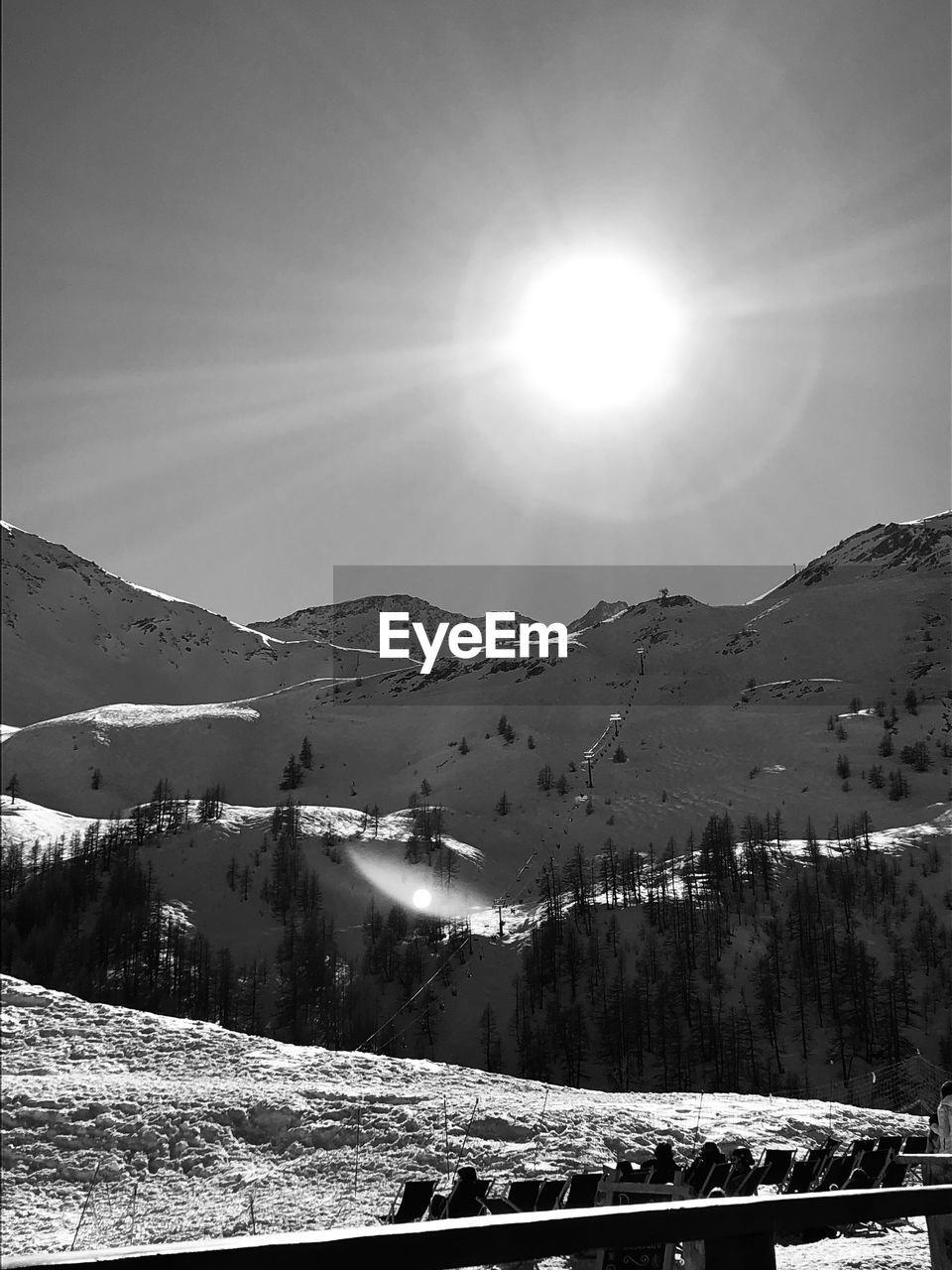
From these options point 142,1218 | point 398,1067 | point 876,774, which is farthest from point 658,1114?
point 876,774

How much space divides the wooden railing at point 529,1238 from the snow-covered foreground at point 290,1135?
10269 millimetres

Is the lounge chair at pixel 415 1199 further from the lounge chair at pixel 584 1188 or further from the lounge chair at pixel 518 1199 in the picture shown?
the lounge chair at pixel 584 1188

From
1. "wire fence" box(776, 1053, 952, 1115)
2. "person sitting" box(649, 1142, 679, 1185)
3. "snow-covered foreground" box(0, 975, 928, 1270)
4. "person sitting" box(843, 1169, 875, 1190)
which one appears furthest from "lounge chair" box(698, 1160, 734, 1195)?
"wire fence" box(776, 1053, 952, 1115)

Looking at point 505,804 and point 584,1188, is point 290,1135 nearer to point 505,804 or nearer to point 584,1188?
point 584,1188

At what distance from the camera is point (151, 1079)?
26672 mm

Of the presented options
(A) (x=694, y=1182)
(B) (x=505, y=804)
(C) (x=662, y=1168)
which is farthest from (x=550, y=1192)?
(B) (x=505, y=804)

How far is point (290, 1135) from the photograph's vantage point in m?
20.5

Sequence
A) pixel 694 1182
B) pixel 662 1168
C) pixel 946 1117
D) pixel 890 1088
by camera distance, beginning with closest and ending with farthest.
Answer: pixel 946 1117, pixel 662 1168, pixel 694 1182, pixel 890 1088

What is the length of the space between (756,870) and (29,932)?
94270 mm

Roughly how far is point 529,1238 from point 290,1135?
21.3m

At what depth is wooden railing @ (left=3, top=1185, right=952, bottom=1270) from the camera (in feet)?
6.26

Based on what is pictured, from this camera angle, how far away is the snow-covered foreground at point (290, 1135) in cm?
1691

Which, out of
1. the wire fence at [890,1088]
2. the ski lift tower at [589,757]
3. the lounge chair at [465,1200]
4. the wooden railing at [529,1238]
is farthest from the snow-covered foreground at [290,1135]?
the ski lift tower at [589,757]

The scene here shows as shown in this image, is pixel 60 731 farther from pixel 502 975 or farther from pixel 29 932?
pixel 502 975
